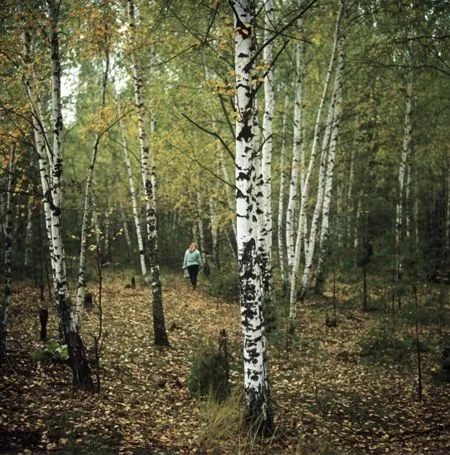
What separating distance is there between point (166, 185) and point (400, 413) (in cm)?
1465

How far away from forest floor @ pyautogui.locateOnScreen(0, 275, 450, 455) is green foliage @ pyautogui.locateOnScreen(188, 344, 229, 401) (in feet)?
Answer: 0.76

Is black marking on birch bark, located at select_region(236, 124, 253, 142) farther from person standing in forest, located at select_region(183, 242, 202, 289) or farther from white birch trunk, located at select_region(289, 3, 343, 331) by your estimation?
person standing in forest, located at select_region(183, 242, 202, 289)

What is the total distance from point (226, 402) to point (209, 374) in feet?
2.21

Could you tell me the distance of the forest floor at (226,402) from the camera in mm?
5070

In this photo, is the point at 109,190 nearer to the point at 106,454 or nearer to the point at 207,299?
the point at 207,299

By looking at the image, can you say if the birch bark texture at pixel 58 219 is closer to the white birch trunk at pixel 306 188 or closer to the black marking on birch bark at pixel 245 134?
the black marking on birch bark at pixel 245 134

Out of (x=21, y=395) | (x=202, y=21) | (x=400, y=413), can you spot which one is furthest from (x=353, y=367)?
(x=202, y=21)

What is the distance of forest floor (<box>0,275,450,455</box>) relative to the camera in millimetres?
5070

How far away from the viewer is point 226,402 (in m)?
5.88

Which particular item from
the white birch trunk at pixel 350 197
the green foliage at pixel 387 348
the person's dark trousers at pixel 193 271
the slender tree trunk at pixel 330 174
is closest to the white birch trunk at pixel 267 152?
the slender tree trunk at pixel 330 174

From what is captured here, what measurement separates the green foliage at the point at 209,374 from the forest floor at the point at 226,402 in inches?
9.1

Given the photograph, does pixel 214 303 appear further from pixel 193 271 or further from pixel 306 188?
pixel 306 188

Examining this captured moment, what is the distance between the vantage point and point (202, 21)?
12461 millimetres

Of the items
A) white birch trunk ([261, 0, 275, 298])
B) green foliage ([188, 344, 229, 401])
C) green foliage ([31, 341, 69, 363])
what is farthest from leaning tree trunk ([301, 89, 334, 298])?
green foliage ([31, 341, 69, 363])
